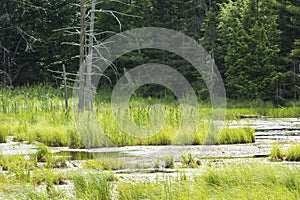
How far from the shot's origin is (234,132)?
11.0m

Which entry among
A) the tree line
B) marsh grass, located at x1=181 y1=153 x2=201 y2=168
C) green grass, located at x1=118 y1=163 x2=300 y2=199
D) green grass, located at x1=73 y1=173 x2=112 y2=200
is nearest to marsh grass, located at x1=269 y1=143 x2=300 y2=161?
marsh grass, located at x1=181 y1=153 x2=201 y2=168

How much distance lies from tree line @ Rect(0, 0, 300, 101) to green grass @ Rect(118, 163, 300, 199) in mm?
11813

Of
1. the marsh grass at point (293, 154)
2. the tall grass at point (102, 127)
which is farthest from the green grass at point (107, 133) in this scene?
the marsh grass at point (293, 154)

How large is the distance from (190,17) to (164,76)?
3.57m

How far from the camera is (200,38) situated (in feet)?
86.5

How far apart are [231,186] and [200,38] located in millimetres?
21141

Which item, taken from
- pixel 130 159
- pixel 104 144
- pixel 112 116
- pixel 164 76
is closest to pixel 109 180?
pixel 130 159

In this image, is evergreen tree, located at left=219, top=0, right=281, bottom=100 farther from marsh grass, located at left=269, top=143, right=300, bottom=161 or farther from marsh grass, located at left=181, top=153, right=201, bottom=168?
marsh grass, located at left=181, top=153, right=201, bottom=168

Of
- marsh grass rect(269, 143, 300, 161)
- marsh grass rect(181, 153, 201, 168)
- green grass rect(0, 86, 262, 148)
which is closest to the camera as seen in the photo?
marsh grass rect(181, 153, 201, 168)

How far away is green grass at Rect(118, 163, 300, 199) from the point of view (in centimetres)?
504

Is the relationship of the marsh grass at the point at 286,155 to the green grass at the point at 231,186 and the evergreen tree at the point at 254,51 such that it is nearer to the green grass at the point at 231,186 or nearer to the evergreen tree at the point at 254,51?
the green grass at the point at 231,186

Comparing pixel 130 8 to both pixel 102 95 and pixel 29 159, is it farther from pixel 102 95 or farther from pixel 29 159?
pixel 29 159

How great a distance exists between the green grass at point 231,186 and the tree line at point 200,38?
11813 millimetres

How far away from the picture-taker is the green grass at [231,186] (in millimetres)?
5043
